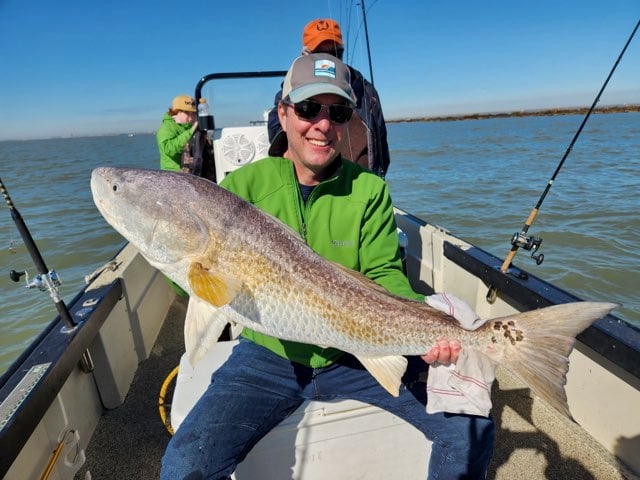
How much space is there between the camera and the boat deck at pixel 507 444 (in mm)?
2717

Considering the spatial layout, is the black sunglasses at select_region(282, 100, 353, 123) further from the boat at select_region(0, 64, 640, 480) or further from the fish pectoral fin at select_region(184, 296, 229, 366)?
the boat at select_region(0, 64, 640, 480)

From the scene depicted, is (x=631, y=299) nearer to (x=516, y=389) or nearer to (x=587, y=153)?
(x=516, y=389)

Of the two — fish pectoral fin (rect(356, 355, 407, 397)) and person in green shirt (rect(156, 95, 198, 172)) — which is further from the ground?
person in green shirt (rect(156, 95, 198, 172))

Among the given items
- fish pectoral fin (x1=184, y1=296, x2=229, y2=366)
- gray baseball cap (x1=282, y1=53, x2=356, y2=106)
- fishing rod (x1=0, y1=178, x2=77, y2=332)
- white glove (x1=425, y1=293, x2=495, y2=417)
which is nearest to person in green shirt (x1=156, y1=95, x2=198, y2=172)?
fishing rod (x1=0, y1=178, x2=77, y2=332)

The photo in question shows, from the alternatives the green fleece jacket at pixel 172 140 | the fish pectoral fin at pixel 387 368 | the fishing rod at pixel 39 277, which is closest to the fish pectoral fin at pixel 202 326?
the fish pectoral fin at pixel 387 368

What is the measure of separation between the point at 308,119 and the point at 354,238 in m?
0.81

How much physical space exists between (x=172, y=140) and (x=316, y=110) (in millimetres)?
4479

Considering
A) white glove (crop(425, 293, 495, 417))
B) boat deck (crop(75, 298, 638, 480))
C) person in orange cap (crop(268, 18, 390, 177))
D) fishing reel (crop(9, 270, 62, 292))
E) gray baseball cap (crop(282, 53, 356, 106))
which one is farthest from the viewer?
person in orange cap (crop(268, 18, 390, 177))

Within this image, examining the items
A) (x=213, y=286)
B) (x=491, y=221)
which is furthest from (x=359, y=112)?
(x=491, y=221)

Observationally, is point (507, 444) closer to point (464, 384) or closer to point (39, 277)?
point (464, 384)

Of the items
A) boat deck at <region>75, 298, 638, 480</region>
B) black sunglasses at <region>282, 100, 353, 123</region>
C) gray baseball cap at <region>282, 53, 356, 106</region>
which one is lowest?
boat deck at <region>75, 298, 638, 480</region>

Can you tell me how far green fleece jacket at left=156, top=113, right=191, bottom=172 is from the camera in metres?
6.11

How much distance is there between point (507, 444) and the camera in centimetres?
295

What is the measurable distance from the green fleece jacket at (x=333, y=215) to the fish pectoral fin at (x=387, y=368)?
0.45 metres
